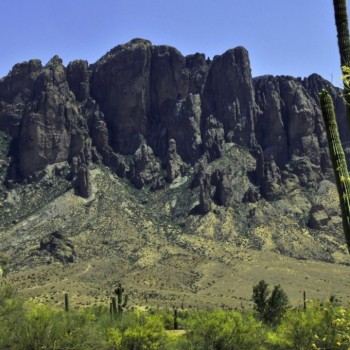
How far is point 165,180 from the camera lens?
16612 cm

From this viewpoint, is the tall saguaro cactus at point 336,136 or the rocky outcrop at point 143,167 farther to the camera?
the rocky outcrop at point 143,167

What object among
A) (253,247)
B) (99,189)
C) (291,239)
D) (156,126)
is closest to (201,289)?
(253,247)

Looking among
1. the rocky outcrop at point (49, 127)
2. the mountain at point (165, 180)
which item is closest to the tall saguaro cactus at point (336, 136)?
the mountain at point (165, 180)

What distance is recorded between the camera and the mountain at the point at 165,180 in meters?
112

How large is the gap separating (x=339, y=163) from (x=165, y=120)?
171 meters

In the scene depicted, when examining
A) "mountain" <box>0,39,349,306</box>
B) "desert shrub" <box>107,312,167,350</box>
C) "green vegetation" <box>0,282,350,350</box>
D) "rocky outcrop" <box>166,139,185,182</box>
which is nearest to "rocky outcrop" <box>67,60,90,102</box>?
"mountain" <box>0,39,349,306</box>

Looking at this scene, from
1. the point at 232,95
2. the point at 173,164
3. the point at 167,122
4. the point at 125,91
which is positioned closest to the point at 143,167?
the point at 173,164

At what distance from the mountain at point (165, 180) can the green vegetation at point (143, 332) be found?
55461 millimetres

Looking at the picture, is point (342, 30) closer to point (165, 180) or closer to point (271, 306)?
point (271, 306)

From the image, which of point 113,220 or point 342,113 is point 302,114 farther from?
point 113,220

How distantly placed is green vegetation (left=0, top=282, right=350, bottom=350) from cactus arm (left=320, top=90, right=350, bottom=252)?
19687mm

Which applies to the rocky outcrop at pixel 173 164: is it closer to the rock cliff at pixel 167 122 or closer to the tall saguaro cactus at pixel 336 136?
the rock cliff at pixel 167 122

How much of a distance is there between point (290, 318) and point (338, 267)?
9270cm

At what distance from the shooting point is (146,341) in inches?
1378
